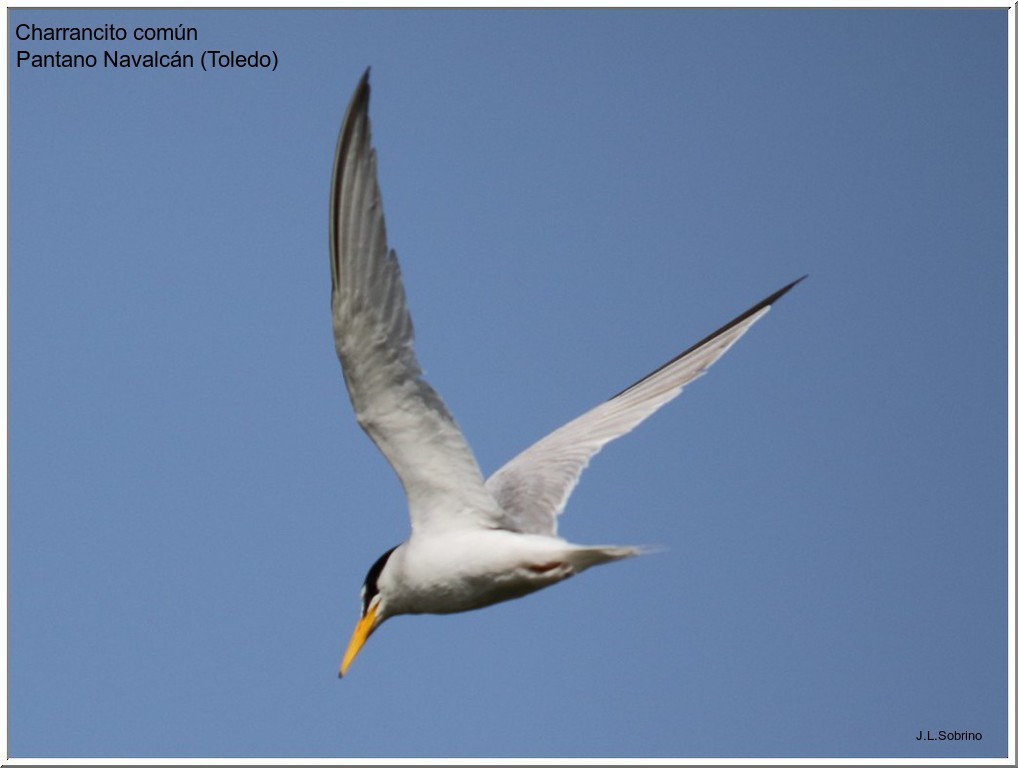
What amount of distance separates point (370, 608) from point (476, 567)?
0.75 meters

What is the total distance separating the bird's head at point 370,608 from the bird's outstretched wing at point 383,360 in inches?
A: 13.2

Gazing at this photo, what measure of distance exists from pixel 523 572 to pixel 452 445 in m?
0.67

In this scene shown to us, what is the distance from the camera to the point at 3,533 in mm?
7762

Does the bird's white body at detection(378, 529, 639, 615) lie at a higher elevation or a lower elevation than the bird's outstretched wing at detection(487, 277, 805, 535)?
lower

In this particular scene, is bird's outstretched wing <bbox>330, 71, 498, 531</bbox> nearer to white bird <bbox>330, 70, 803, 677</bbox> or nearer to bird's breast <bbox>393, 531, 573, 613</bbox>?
white bird <bbox>330, 70, 803, 677</bbox>

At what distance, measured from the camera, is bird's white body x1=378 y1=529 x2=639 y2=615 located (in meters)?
6.39

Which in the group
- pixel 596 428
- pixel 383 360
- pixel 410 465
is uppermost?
pixel 383 360

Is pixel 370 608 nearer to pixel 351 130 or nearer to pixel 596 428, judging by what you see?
pixel 596 428

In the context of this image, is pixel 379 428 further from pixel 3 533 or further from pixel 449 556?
pixel 3 533

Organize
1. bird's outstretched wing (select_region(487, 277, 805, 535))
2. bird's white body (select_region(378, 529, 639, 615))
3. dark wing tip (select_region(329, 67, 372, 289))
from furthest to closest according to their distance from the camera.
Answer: bird's outstretched wing (select_region(487, 277, 805, 535)) < bird's white body (select_region(378, 529, 639, 615)) < dark wing tip (select_region(329, 67, 372, 289))

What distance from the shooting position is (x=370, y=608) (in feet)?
22.8

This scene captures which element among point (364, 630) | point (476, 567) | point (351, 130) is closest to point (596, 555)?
point (476, 567)

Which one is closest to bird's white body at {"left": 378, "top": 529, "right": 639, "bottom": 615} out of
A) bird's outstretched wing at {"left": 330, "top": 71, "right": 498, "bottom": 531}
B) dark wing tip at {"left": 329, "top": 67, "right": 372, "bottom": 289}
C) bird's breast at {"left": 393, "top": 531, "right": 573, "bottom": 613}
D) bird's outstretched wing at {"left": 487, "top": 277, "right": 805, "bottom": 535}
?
bird's breast at {"left": 393, "top": 531, "right": 573, "bottom": 613}

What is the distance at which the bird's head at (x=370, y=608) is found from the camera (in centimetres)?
690
